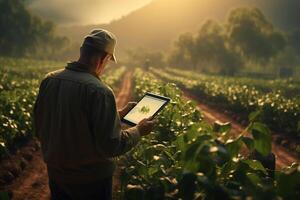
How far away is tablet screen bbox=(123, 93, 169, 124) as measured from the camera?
12.5ft

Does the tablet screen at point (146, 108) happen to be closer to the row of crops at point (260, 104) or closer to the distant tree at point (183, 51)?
the row of crops at point (260, 104)

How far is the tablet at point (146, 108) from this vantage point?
12.5ft

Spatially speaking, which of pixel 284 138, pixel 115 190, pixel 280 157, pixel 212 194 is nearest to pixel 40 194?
pixel 115 190

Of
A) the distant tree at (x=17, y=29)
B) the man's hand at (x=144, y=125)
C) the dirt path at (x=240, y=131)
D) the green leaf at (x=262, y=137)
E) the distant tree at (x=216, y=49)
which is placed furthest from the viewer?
the distant tree at (x=17, y=29)

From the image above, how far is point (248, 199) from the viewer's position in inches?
95.6

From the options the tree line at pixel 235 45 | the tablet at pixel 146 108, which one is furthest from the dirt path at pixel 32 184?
the tree line at pixel 235 45

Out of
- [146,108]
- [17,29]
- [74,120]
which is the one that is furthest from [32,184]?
[17,29]

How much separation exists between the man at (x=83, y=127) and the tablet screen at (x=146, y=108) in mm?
237

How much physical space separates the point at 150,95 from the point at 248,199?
1.89 metres

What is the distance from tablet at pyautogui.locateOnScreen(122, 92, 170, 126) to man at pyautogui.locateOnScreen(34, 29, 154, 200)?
0.23 meters

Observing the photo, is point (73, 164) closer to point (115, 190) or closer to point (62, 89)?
point (62, 89)

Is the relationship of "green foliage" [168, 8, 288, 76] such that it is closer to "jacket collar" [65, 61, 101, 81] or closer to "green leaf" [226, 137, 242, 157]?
"jacket collar" [65, 61, 101, 81]

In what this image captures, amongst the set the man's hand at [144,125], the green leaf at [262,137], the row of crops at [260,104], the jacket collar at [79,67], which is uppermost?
the jacket collar at [79,67]

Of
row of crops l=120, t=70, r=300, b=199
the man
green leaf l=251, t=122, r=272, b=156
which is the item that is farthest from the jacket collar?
green leaf l=251, t=122, r=272, b=156
